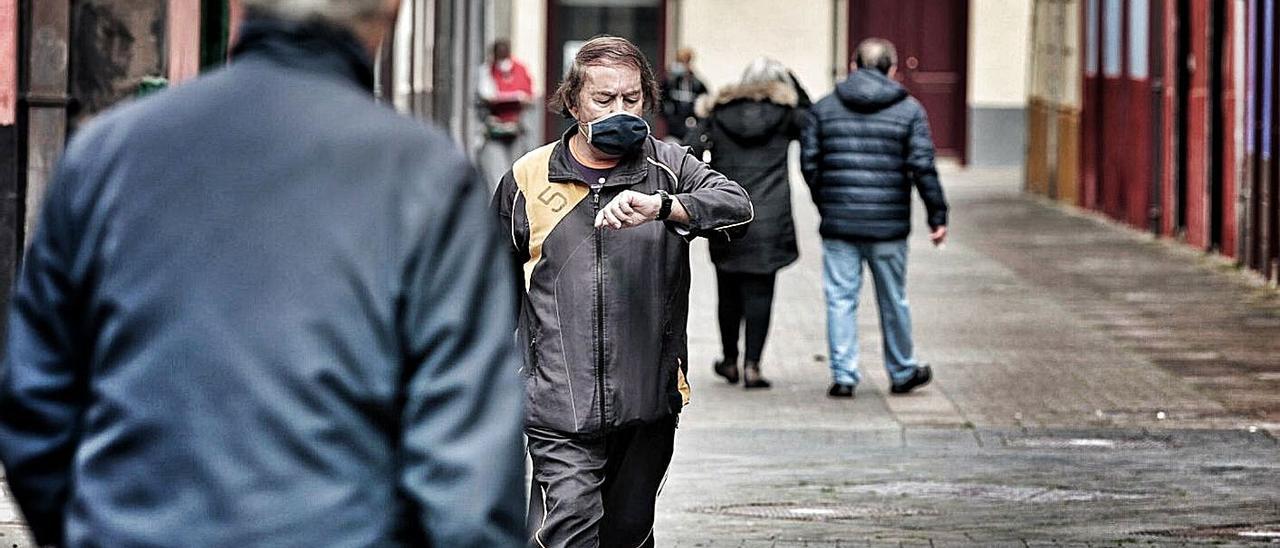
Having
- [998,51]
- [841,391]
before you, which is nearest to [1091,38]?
[998,51]

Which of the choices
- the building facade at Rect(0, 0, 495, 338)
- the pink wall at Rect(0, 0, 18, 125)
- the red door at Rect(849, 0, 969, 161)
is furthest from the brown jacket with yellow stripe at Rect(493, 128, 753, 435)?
the red door at Rect(849, 0, 969, 161)

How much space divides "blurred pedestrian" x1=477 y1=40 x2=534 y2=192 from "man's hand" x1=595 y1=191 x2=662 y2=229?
19487 mm

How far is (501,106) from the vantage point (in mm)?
25719

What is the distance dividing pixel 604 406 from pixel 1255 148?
14.2m

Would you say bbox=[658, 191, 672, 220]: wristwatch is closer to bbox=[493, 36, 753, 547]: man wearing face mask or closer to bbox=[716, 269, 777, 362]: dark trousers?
bbox=[493, 36, 753, 547]: man wearing face mask

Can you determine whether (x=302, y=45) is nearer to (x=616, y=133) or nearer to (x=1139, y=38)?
(x=616, y=133)

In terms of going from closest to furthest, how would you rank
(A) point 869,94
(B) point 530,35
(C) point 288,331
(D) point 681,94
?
(C) point 288,331 < (A) point 869,94 < (D) point 681,94 < (B) point 530,35

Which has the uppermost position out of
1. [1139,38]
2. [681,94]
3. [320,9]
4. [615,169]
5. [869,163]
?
[1139,38]

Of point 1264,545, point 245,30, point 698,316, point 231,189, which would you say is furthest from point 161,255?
point 698,316

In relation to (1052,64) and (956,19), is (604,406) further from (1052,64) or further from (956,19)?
(956,19)

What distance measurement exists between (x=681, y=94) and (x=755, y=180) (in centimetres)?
1753

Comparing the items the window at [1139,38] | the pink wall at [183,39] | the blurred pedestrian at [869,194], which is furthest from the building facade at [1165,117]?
the pink wall at [183,39]

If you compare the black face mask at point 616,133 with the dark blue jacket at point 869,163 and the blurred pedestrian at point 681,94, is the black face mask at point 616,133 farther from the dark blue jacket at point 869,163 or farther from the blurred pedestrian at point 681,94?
the blurred pedestrian at point 681,94

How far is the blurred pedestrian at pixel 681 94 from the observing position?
29547 mm
